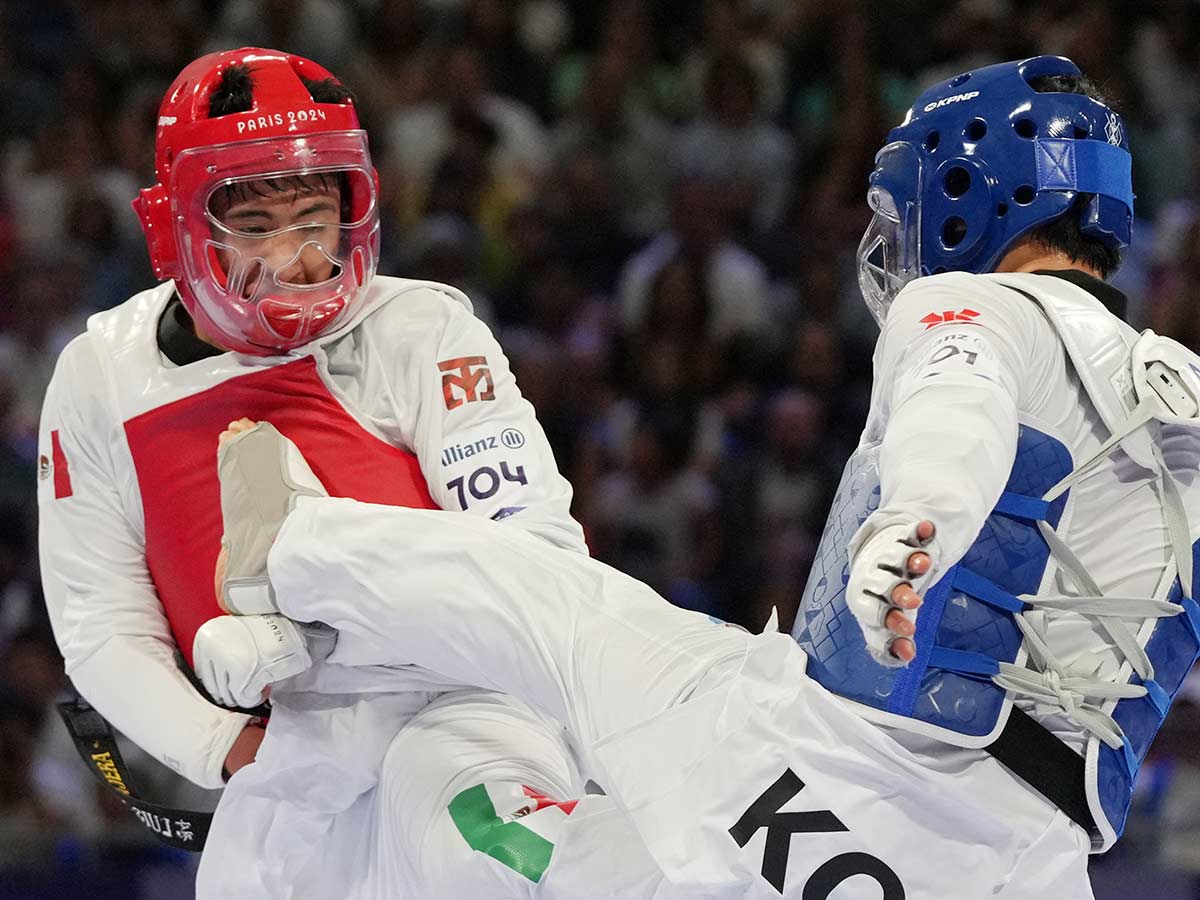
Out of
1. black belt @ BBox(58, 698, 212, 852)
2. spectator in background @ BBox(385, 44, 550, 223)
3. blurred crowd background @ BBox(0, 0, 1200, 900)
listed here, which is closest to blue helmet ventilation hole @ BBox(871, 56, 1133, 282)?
black belt @ BBox(58, 698, 212, 852)

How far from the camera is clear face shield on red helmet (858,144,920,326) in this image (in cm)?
319

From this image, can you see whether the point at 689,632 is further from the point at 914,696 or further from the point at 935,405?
the point at 935,405

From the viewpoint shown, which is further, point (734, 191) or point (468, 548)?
point (734, 191)

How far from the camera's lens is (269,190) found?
365 centimetres

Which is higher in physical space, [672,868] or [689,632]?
[689,632]

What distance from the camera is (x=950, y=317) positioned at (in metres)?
2.63

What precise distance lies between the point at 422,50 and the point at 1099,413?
5463 millimetres

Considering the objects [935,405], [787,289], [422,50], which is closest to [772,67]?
[787,289]

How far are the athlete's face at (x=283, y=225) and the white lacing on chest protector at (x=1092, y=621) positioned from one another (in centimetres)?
179

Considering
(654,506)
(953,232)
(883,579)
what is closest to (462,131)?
(654,506)

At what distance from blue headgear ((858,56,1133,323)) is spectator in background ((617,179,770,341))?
353 cm

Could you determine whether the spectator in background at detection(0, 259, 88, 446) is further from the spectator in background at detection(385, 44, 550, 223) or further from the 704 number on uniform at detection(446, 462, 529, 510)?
the 704 number on uniform at detection(446, 462, 529, 510)

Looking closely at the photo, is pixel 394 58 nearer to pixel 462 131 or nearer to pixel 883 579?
pixel 462 131

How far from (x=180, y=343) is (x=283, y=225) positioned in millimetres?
372
